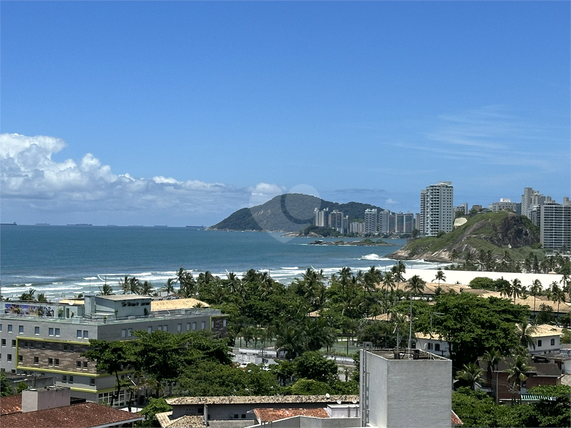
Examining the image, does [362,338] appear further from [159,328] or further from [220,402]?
[220,402]

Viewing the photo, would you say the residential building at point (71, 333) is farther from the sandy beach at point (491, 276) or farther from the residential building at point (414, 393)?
the sandy beach at point (491, 276)

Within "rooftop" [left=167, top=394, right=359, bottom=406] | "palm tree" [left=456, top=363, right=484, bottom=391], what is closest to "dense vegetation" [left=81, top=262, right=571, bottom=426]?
"palm tree" [left=456, top=363, right=484, bottom=391]

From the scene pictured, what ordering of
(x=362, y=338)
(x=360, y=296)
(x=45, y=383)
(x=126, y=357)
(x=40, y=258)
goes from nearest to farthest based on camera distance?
(x=45, y=383)
(x=126, y=357)
(x=362, y=338)
(x=360, y=296)
(x=40, y=258)

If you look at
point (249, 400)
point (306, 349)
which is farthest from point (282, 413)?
point (306, 349)

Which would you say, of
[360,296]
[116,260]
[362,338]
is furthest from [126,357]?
[116,260]

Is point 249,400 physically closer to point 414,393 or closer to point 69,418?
point 69,418
